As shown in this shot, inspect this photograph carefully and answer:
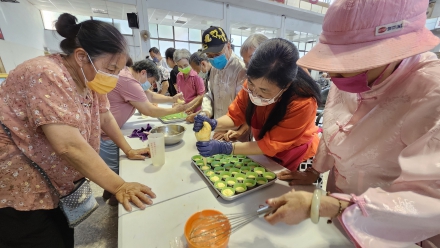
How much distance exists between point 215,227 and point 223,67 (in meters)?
1.56

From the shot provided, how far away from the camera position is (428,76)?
503 millimetres

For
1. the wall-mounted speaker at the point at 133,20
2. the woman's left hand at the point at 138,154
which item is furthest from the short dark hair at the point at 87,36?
the wall-mounted speaker at the point at 133,20

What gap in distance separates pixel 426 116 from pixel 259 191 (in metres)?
0.65

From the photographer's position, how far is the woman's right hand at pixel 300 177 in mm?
969

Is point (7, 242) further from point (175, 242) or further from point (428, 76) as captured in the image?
point (428, 76)

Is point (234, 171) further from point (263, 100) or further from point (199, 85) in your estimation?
point (199, 85)

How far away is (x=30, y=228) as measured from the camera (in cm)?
86

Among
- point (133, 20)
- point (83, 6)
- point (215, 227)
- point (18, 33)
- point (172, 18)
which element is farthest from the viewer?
point (172, 18)

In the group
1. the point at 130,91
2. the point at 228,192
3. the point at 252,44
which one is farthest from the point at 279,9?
the point at 228,192

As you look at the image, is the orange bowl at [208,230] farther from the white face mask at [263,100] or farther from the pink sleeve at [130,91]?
the pink sleeve at [130,91]

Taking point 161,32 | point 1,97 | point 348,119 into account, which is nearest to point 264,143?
point 348,119

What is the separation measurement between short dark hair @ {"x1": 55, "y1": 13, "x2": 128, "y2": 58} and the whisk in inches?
34.0

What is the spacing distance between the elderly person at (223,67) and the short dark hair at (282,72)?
0.68m

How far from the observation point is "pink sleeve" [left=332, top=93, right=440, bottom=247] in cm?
45
